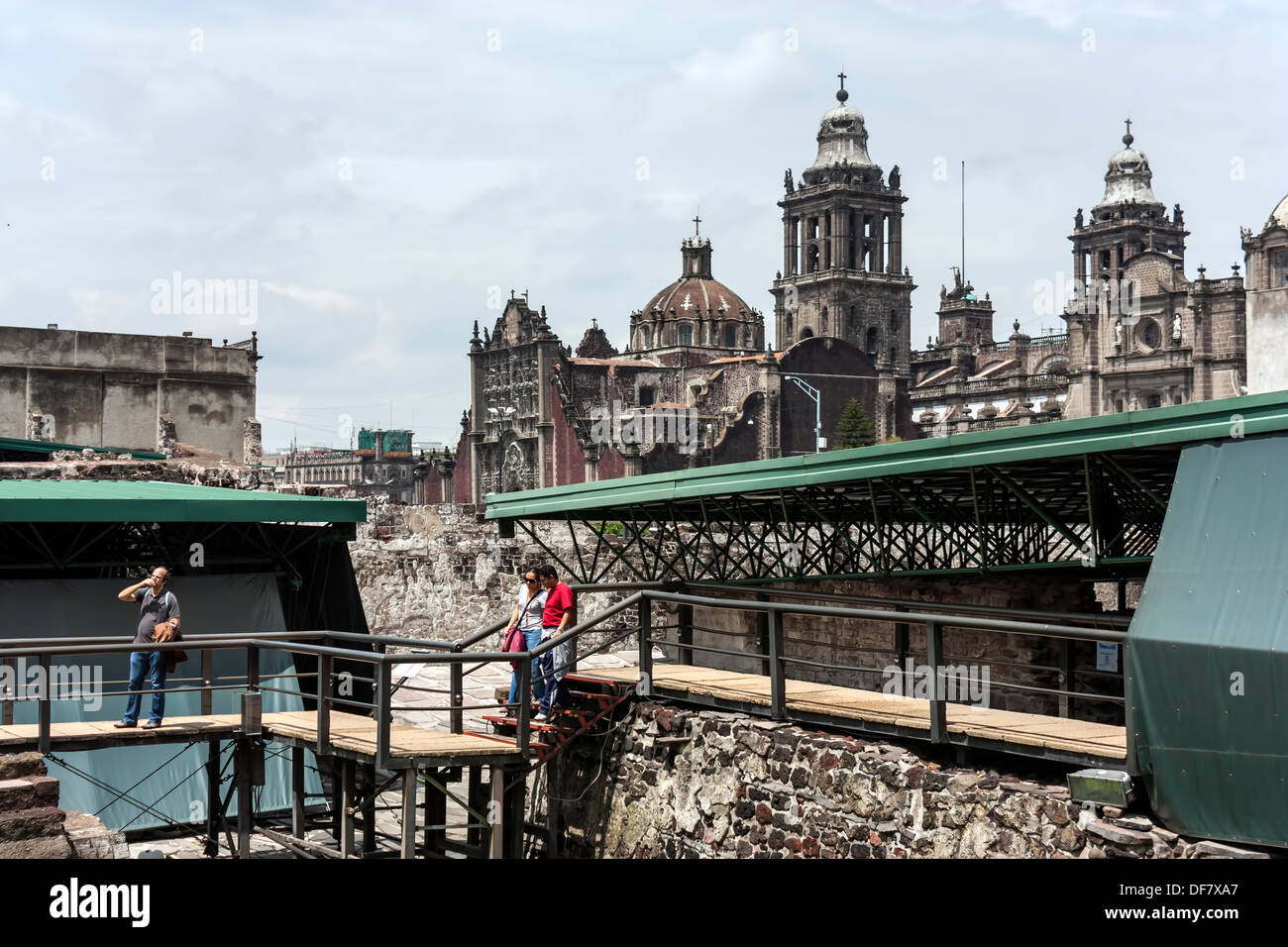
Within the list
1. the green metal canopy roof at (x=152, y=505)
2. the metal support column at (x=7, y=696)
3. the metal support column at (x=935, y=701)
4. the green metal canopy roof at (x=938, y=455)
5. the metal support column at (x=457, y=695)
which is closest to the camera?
Result: the metal support column at (x=935, y=701)

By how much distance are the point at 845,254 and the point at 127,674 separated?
11440 cm

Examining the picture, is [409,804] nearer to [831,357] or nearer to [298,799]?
[298,799]

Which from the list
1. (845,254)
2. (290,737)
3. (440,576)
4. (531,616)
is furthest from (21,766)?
(845,254)

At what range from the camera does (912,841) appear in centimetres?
1049

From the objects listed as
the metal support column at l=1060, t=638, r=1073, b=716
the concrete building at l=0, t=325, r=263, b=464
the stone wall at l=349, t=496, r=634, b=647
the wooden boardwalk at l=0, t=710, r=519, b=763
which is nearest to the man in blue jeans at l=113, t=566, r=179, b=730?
the wooden boardwalk at l=0, t=710, r=519, b=763

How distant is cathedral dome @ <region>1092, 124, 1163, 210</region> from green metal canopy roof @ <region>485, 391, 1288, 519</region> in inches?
5039

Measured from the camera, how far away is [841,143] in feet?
429

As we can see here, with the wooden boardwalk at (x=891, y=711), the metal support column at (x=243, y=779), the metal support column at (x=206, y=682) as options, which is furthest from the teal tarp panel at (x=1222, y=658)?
the metal support column at (x=206, y=682)

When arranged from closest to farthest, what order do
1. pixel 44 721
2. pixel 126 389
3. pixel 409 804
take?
pixel 409 804, pixel 44 721, pixel 126 389

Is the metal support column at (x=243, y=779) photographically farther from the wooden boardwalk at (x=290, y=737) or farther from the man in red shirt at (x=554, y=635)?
the man in red shirt at (x=554, y=635)

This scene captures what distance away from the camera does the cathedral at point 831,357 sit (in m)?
91.6

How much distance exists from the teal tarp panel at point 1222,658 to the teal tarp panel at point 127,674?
993cm

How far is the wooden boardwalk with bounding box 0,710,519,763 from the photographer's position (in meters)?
12.0
